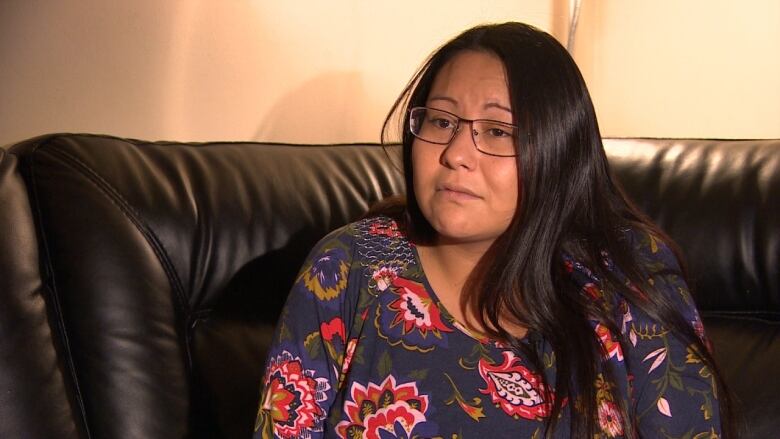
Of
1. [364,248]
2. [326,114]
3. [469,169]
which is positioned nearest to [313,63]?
[326,114]

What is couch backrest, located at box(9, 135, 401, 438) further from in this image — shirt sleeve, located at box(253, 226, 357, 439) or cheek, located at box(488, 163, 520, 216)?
cheek, located at box(488, 163, 520, 216)

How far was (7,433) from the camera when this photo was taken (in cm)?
107

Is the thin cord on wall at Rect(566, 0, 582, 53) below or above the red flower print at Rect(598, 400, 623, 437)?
above

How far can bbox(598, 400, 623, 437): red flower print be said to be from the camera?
1121mm

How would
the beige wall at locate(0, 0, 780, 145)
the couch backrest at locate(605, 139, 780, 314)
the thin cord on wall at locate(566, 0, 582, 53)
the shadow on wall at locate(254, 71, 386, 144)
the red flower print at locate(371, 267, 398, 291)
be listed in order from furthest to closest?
the thin cord on wall at locate(566, 0, 582, 53) → the shadow on wall at locate(254, 71, 386, 144) → the beige wall at locate(0, 0, 780, 145) → the couch backrest at locate(605, 139, 780, 314) → the red flower print at locate(371, 267, 398, 291)

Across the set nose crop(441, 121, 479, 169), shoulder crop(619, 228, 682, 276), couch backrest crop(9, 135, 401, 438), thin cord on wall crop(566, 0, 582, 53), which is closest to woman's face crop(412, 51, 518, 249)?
nose crop(441, 121, 479, 169)

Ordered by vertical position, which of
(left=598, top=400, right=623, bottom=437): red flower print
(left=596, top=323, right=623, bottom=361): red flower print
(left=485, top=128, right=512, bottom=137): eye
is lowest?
(left=598, top=400, right=623, bottom=437): red flower print

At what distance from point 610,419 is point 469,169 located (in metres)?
0.38

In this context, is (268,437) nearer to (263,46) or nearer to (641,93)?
(263,46)

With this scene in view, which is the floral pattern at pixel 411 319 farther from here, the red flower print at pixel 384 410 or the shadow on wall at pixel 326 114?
the shadow on wall at pixel 326 114

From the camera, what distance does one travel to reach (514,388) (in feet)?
3.67

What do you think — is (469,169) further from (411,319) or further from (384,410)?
(384,410)

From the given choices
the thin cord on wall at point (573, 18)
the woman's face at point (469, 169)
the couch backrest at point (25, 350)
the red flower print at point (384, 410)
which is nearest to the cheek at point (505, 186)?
the woman's face at point (469, 169)

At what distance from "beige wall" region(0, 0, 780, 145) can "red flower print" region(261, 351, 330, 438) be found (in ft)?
2.60
